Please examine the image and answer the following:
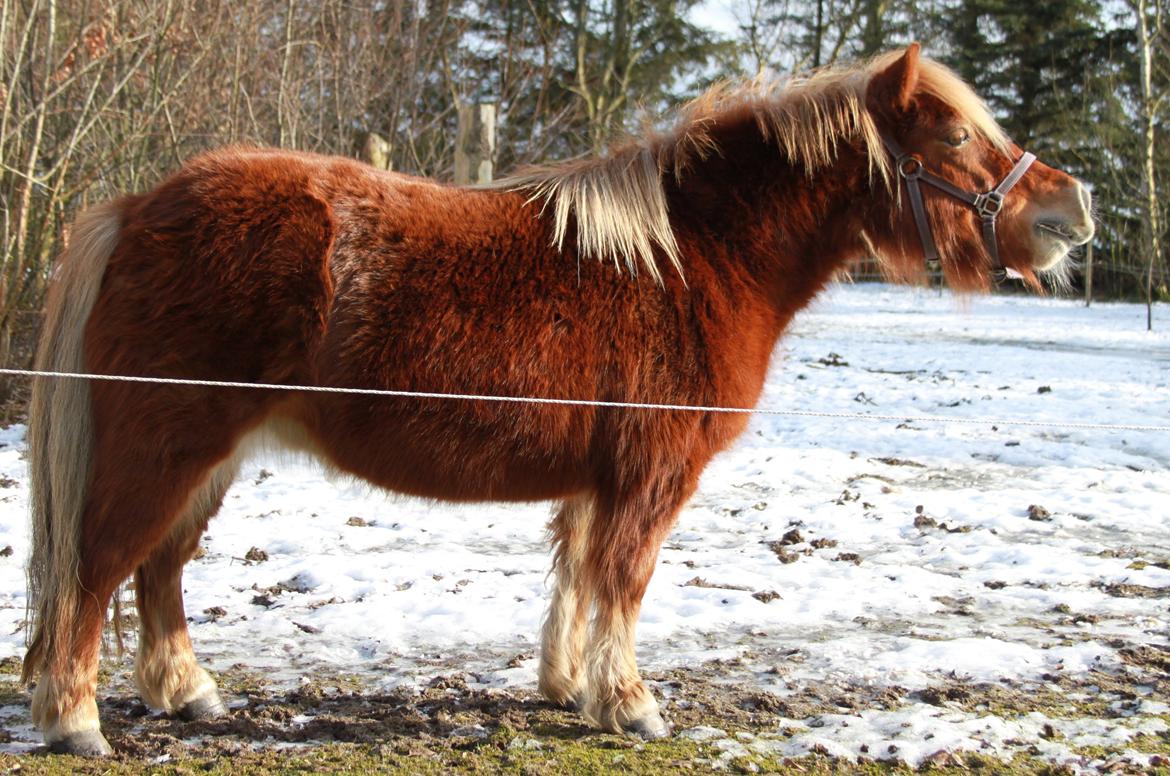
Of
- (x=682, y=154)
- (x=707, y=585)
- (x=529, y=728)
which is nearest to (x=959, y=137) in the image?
(x=682, y=154)

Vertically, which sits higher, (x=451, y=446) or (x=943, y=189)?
(x=943, y=189)

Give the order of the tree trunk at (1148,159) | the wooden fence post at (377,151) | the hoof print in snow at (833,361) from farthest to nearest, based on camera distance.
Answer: the tree trunk at (1148,159), the hoof print in snow at (833,361), the wooden fence post at (377,151)

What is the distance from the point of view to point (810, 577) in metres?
4.69

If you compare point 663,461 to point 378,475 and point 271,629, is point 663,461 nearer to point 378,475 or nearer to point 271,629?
point 378,475

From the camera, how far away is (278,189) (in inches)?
116

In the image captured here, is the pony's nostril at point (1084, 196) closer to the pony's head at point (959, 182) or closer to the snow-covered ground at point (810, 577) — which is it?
the pony's head at point (959, 182)

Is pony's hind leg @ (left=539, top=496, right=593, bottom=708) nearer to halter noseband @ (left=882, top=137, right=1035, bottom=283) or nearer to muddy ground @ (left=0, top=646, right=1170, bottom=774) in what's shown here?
muddy ground @ (left=0, top=646, right=1170, bottom=774)

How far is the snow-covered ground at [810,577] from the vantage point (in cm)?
353

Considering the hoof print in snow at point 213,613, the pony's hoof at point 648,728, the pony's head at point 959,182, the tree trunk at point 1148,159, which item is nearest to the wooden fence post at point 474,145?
the hoof print in snow at point 213,613

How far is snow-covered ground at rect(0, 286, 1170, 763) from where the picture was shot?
3.53 meters

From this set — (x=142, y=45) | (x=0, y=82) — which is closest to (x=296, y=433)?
(x=0, y=82)

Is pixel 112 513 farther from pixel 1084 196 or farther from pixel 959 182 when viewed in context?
pixel 1084 196

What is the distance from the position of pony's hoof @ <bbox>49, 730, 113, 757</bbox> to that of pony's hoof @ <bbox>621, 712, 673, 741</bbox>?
1552 millimetres

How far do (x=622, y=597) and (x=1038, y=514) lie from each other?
3.68 metres
